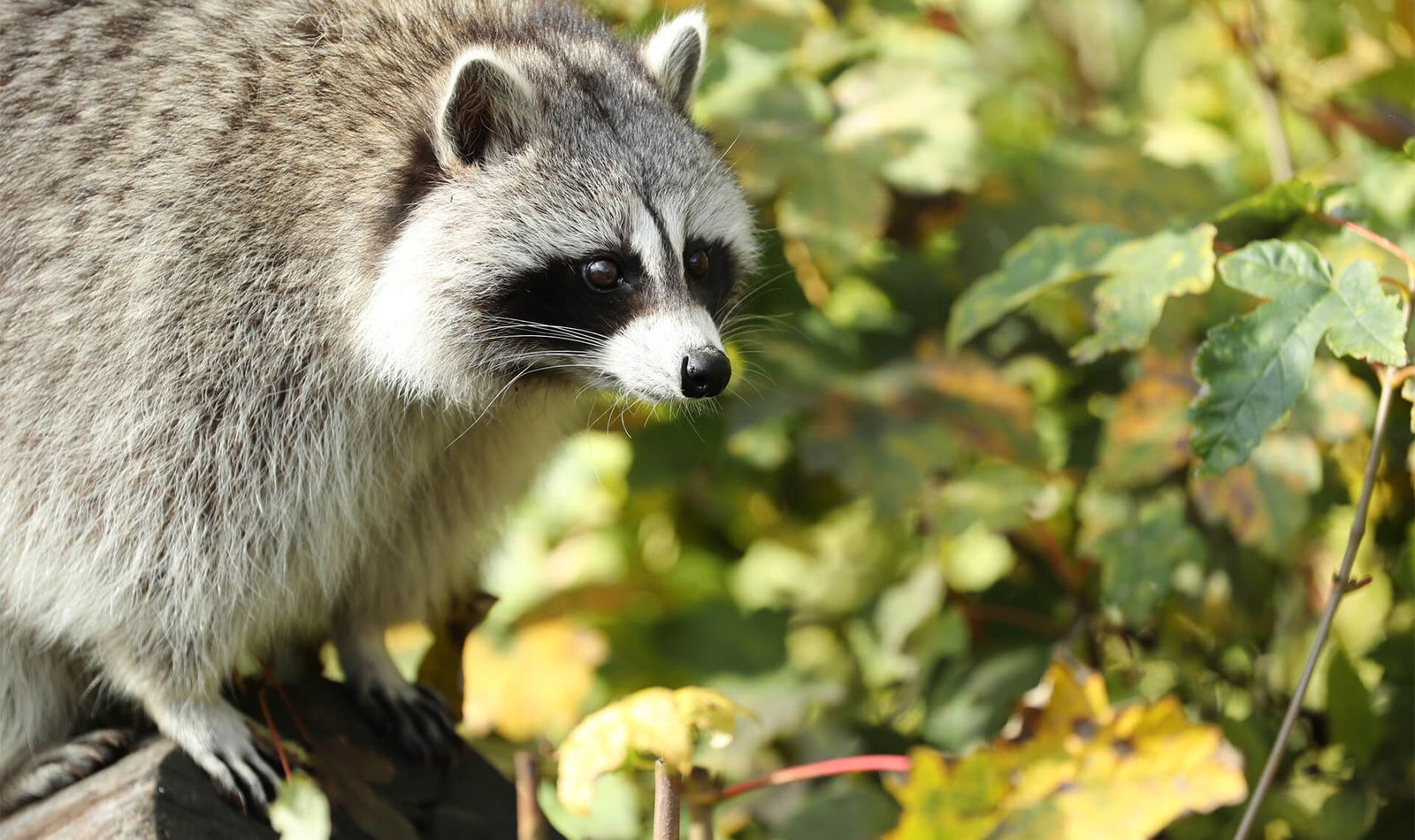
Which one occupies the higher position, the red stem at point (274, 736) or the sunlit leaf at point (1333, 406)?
the sunlit leaf at point (1333, 406)

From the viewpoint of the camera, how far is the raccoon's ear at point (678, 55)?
3396 mm

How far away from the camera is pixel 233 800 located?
307 centimetres

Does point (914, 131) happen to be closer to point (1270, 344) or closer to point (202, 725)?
point (1270, 344)

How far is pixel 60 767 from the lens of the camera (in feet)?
10.6

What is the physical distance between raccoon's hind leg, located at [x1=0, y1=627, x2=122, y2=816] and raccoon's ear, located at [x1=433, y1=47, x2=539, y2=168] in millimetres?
1549

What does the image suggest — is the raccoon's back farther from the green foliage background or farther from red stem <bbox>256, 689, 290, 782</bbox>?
the green foliage background

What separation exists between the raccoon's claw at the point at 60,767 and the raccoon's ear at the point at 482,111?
159 cm

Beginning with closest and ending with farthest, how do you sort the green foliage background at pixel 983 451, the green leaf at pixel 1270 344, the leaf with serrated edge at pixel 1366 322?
the leaf with serrated edge at pixel 1366 322
the green leaf at pixel 1270 344
the green foliage background at pixel 983 451

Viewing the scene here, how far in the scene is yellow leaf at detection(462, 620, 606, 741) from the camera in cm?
427

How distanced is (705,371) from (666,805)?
0.88m

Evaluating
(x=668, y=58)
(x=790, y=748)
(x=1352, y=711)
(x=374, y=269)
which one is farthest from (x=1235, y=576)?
(x=374, y=269)

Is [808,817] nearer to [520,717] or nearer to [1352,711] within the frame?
[520,717]

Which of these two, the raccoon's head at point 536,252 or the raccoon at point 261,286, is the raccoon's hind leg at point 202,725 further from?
the raccoon's head at point 536,252

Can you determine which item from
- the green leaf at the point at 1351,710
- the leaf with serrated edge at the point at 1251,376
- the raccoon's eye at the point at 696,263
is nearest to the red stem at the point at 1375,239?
the leaf with serrated edge at the point at 1251,376
